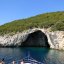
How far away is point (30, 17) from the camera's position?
14288 centimetres

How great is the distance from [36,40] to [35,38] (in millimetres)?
1208

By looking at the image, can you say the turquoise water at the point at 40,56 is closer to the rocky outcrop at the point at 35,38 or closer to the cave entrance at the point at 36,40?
the rocky outcrop at the point at 35,38

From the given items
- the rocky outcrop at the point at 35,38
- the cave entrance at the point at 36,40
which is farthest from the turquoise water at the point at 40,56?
the cave entrance at the point at 36,40

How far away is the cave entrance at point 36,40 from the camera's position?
385 feet

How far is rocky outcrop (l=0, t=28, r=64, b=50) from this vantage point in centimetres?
10050

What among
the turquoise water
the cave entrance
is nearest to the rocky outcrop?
the cave entrance

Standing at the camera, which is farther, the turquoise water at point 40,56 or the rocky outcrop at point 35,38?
the rocky outcrop at point 35,38

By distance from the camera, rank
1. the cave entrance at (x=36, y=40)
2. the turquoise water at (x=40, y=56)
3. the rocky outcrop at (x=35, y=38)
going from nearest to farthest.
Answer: the turquoise water at (x=40, y=56)
the rocky outcrop at (x=35, y=38)
the cave entrance at (x=36, y=40)

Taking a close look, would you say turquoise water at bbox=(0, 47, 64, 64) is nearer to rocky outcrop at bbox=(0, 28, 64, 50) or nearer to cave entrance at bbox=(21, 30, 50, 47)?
rocky outcrop at bbox=(0, 28, 64, 50)

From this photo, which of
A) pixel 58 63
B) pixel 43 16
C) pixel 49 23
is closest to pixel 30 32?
pixel 49 23

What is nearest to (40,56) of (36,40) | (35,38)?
(36,40)

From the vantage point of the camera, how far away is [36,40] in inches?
4732

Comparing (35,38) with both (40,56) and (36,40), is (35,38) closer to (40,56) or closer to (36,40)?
(36,40)

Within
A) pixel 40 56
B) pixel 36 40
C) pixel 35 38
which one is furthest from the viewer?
pixel 35 38
